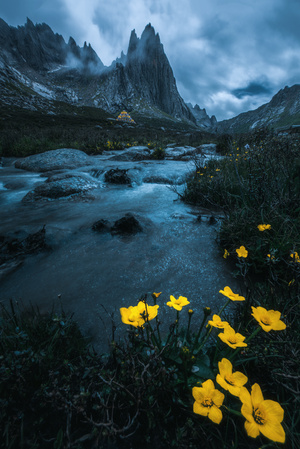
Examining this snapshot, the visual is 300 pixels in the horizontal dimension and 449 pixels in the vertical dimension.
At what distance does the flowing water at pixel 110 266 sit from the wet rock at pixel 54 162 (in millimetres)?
5152

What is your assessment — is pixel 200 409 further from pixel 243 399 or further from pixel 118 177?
pixel 118 177

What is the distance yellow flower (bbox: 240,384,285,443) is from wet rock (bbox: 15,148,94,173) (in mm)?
9478

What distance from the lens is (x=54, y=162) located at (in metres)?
9.03

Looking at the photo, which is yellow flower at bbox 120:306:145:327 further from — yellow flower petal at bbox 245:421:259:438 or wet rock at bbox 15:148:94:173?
wet rock at bbox 15:148:94:173

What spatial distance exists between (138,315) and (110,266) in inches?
59.1

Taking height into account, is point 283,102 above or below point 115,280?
above

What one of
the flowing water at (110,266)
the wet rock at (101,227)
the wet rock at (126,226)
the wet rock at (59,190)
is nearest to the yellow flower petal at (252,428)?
the flowing water at (110,266)

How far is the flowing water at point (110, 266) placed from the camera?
6.13 feet

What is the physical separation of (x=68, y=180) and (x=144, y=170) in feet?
11.1

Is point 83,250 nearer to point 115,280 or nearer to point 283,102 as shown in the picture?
point 115,280

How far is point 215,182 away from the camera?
4.36m

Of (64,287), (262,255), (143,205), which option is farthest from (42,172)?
(262,255)

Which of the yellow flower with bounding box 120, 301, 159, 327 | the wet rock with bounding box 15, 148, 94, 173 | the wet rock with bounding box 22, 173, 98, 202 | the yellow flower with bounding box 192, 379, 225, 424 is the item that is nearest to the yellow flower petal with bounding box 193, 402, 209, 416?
the yellow flower with bounding box 192, 379, 225, 424

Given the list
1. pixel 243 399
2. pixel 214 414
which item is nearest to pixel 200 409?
pixel 214 414
